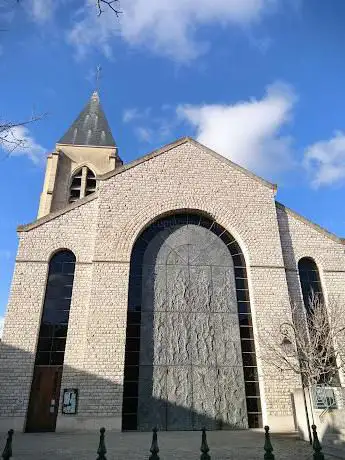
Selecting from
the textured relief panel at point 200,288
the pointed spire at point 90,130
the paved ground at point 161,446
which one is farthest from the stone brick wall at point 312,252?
the pointed spire at point 90,130

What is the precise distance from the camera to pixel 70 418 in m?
11.4

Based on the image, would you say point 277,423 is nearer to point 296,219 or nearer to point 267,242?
point 267,242

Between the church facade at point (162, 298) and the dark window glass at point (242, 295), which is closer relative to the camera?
the church facade at point (162, 298)

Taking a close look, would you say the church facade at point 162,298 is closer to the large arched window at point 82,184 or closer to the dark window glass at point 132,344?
the dark window glass at point 132,344

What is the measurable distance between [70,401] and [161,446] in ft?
13.0

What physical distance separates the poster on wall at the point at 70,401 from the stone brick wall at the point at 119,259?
171 mm

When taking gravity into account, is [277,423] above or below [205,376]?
below

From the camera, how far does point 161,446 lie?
8.81 m

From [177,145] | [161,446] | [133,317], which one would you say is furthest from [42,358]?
[177,145]

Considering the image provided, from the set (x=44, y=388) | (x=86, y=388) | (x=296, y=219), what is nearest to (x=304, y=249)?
(x=296, y=219)

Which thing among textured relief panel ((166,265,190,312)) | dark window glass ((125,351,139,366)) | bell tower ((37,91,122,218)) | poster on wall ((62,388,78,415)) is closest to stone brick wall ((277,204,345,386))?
textured relief panel ((166,265,190,312))

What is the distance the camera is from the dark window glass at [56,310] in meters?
12.5

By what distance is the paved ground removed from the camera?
24.9ft

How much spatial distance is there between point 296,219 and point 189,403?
8442mm
